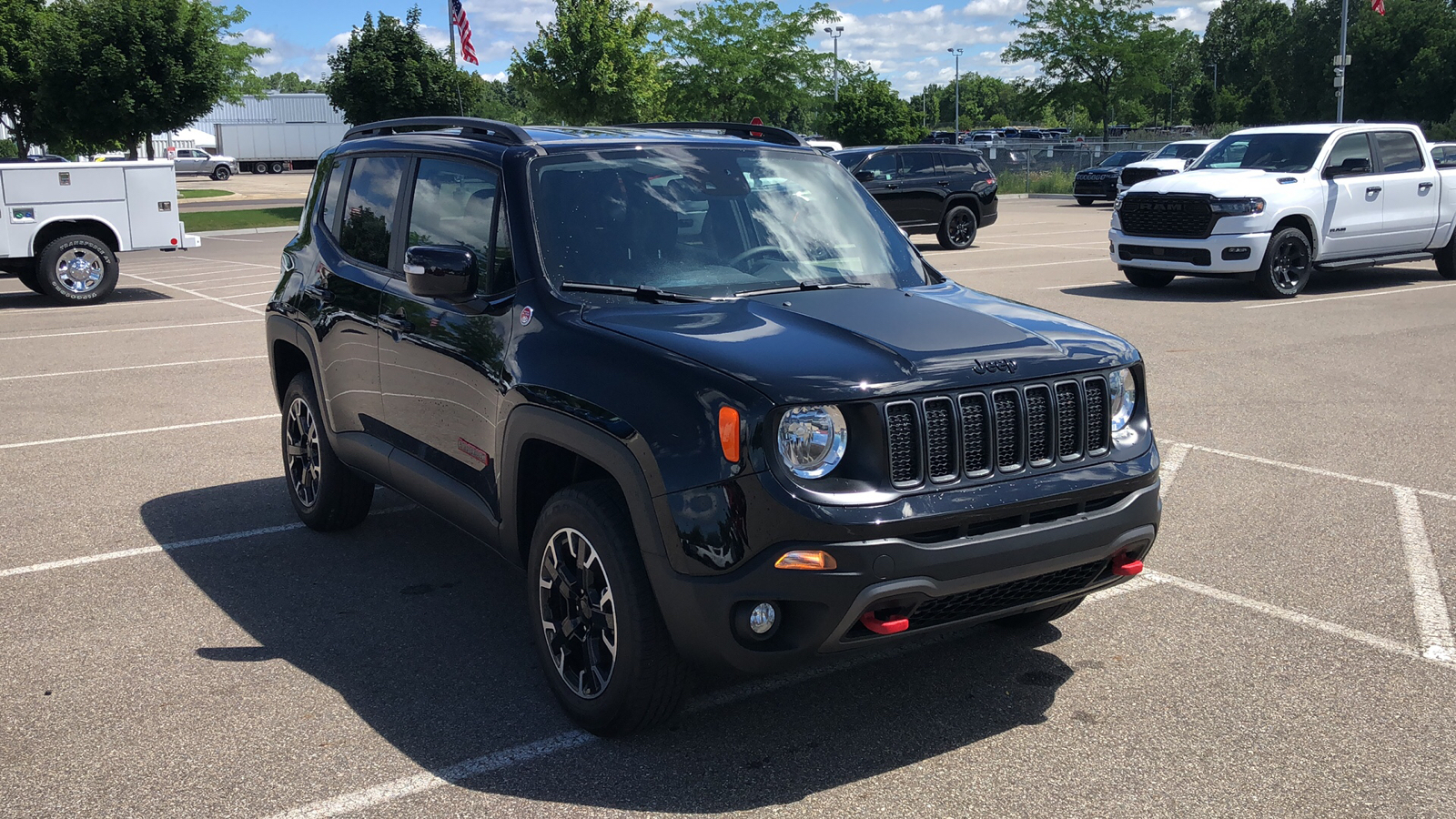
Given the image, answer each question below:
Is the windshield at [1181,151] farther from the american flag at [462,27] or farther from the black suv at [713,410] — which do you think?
the black suv at [713,410]

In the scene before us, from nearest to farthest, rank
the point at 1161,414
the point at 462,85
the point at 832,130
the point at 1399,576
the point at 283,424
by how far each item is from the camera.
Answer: the point at 1399,576 → the point at 283,424 → the point at 1161,414 → the point at 462,85 → the point at 832,130

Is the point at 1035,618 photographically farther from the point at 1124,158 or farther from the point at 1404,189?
the point at 1124,158

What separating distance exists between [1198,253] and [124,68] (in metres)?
28.4

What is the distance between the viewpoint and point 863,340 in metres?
3.69

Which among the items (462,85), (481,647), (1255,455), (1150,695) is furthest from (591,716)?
(462,85)

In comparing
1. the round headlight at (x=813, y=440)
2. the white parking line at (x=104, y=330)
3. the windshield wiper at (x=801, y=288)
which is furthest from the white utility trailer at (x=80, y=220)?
the round headlight at (x=813, y=440)

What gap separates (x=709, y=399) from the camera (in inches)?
134

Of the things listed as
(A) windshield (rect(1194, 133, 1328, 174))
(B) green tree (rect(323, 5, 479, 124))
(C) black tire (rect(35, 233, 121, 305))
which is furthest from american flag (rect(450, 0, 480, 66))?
(A) windshield (rect(1194, 133, 1328, 174))

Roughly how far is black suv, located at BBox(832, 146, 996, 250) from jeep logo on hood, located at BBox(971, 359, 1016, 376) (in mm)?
18877

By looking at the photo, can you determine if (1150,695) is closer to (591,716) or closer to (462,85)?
(591,716)

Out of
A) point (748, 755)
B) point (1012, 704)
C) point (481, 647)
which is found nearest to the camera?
point (748, 755)

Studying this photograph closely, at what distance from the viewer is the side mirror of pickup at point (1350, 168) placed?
14.4 meters

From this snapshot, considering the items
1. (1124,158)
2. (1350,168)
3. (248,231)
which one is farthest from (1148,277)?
(248,231)

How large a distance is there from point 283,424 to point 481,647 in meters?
2.32
